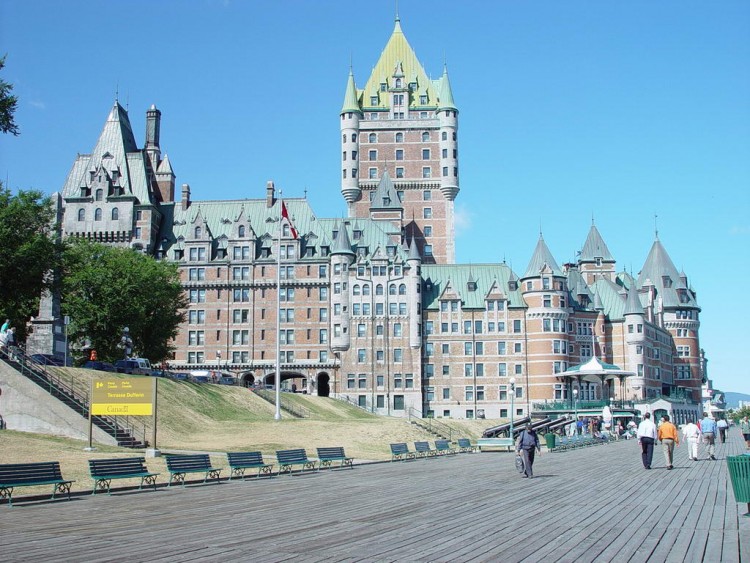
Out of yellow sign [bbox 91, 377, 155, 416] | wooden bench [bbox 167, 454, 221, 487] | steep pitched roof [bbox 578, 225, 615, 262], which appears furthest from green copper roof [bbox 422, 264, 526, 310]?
wooden bench [bbox 167, 454, 221, 487]

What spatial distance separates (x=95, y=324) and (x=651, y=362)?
7773cm

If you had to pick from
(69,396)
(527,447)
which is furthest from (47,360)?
(527,447)

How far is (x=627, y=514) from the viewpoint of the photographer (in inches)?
814

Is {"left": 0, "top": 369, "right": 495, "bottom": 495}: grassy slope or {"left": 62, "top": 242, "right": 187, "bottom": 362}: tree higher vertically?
{"left": 62, "top": 242, "right": 187, "bottom": 362}: tree

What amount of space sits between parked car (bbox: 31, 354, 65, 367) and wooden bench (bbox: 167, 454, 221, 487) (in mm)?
20724

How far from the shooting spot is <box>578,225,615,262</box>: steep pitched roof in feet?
438

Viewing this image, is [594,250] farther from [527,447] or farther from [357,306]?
[527,447]

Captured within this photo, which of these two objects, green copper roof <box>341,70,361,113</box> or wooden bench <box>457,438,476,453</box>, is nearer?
wooden bench <box>457,438,476,453</box>

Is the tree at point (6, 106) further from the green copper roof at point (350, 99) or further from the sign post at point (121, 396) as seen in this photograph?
the green copper roof at point (350, 99)

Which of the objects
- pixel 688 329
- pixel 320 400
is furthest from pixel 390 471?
pixel 688 329

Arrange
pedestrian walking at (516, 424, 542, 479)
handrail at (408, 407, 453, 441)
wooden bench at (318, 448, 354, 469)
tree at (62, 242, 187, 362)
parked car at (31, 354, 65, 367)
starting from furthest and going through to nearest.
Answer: tree at (62, 242, 187, 362) < handrail at (408, 407, 453, 441) < parked car at (31, 354, 65, 367) < wooden bench at (318, 448, 354, 469) < pedestrian walking at (516, 424, 542, 479)

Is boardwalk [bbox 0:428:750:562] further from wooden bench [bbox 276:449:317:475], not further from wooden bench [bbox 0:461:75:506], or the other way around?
wooden bench [bbox 276:449:317:475]

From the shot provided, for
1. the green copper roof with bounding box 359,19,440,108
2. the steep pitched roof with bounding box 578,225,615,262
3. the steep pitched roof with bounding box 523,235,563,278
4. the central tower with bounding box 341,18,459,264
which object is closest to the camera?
the steep pitched roof with bounding box 523,235,563,278

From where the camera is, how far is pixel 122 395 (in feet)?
121
